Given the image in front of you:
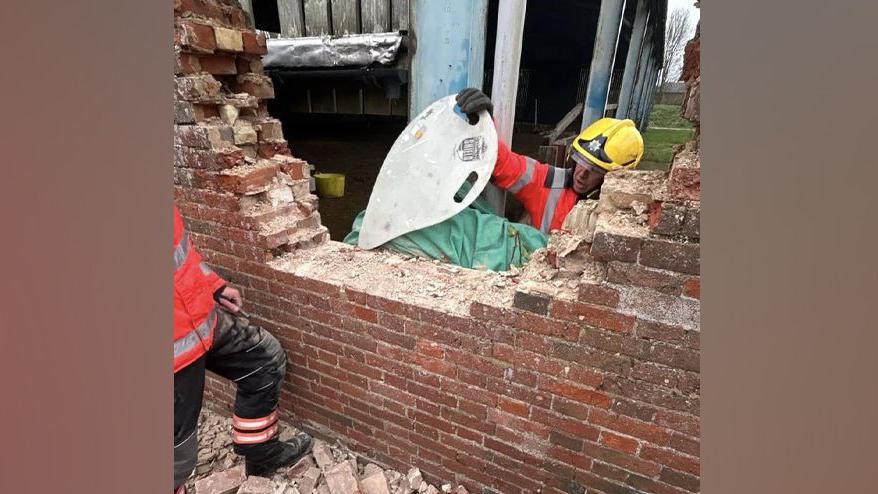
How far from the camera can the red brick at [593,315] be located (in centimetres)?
161

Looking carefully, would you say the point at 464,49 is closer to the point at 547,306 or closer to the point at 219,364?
the point at 547,306

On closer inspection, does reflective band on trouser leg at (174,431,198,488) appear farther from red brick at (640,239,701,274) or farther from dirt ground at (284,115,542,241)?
dirt ground at (284,115,542,241)

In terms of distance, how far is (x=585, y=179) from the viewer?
9.48 ft

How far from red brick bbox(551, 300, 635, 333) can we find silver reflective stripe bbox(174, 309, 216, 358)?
1.50 metres

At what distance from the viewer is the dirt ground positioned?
5.23 m

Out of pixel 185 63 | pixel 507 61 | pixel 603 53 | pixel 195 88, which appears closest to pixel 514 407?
pixel 507 61

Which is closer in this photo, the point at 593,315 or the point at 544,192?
the point at 593,315

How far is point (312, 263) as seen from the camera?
241 centimetres

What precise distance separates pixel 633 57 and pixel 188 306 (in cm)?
572

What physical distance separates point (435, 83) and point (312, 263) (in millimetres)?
1528

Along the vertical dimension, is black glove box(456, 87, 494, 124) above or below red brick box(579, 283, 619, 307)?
above

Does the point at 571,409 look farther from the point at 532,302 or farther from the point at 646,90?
the point at 646,90

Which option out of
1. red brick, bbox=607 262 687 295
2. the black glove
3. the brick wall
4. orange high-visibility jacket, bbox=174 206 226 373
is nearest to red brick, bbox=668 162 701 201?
the brick wall

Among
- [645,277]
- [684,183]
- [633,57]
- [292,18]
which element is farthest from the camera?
[633,57]
